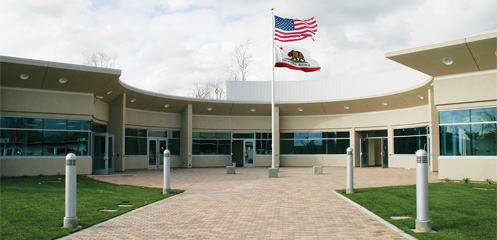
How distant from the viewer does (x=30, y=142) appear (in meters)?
19.2

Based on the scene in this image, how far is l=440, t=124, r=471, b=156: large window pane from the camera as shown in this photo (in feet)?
54.7

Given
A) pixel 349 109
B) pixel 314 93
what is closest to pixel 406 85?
pixel 349 109

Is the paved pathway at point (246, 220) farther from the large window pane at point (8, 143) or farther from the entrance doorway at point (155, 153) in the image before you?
the entrance doorway at point (155, 153)

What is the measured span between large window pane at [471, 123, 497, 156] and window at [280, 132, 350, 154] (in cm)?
1493

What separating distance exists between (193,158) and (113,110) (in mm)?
8035

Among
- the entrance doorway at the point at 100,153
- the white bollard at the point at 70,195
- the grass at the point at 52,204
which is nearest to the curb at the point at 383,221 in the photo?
the grass at the point at 52,204

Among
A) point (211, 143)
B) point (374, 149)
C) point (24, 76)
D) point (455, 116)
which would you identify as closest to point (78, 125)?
point (24, 76)

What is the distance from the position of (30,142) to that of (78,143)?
2.17m

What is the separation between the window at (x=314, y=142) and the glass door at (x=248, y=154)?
237 centimetres

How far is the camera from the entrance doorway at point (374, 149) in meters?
29.8

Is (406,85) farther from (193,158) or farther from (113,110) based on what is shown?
(113,110)

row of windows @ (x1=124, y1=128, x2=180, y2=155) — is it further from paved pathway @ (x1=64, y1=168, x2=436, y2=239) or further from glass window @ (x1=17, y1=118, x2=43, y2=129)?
paved pathway @ (x1=64, y1=168, x2=436, y2=239)

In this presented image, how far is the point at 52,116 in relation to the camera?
19781 mm

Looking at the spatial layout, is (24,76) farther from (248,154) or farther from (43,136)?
(248,154)
